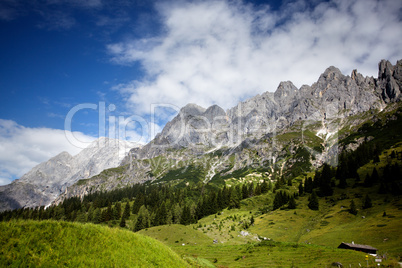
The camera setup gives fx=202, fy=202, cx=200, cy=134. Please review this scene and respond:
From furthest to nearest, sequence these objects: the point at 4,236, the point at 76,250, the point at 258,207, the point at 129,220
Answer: the point at 129,220
the point at 258,207
the point at 76,250
the point at 4,236

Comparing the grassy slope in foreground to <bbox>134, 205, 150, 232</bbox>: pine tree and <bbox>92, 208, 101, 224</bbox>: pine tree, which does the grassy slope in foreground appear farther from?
<bbox>92, 208, 101, 224</bbox>: pine tree

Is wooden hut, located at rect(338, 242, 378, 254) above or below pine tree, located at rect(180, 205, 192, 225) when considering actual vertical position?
above

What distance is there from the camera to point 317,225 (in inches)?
2773

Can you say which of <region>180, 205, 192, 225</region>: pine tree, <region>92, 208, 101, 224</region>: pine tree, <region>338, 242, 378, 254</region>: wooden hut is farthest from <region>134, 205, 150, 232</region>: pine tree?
<region>338, 242, 378, 254</region>: wooden hut

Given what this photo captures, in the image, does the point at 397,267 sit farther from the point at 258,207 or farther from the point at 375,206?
the point at 258,207

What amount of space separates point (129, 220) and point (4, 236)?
136m

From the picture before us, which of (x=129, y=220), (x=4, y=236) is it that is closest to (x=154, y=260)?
(x=4, y=236)

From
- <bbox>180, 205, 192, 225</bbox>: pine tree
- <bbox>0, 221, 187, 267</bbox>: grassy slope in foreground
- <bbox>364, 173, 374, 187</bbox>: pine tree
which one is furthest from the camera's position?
<bbox>180, 205, 192, 225</bbox>: pine tree

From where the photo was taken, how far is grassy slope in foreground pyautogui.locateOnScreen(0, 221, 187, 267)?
9891 mm

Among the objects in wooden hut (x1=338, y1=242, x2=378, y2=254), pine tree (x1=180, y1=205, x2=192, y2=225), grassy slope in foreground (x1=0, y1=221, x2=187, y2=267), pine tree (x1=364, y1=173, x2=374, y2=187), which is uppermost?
A: grassy slope in foreground (x1=0, y1=221, x2=187, y2=267)

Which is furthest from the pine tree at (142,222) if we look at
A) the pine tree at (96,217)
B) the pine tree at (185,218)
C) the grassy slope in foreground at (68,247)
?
the grassy slope in foreground at (68,247)

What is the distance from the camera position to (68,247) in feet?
38.9

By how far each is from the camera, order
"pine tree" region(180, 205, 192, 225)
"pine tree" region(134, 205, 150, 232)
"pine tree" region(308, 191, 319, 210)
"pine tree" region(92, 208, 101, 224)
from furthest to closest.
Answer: "pine tree" region(92, 208, 101, 224) → "pine tree" region(180, 205, 192, 225) → "pine tree" region(134, 205, 150, 232) → "pine tree" region(308, 191, 319, 210)

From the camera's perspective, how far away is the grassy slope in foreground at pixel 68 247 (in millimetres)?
9891
